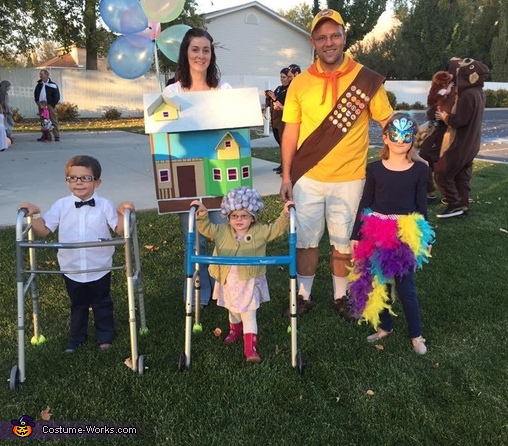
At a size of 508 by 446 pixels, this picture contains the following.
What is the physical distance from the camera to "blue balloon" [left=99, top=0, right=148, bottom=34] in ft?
17.6

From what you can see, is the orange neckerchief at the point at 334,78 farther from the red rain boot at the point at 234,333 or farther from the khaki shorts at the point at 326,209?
the red rain boot at the point at 234,333

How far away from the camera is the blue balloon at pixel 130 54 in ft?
17.7

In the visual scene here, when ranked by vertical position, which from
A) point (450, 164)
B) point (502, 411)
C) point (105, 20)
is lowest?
point (502, 411)

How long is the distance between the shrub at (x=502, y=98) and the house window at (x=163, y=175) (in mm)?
39298

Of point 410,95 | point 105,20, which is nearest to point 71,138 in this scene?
point 105,20

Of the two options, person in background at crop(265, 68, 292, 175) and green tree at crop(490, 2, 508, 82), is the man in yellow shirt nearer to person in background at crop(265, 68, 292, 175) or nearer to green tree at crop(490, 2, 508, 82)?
person in background at crop(265, 68, 292, 175)

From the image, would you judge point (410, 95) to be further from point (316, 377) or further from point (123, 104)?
point (316, 377)

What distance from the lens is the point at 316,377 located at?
10.6 ft

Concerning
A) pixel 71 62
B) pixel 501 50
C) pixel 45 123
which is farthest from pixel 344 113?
pixel 71 62

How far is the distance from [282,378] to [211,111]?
1891mm

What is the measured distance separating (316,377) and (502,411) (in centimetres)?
110

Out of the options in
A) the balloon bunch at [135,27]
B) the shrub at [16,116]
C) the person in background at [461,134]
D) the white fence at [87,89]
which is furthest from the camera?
the white fence at [87,89]

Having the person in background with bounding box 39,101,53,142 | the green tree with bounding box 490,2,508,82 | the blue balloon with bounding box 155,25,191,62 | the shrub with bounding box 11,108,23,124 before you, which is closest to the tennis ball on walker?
the blue balloon with bounding box 155,25,191,62

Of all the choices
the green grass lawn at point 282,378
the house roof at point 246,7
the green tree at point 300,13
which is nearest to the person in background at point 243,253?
the green grass lawn at point 282,378
